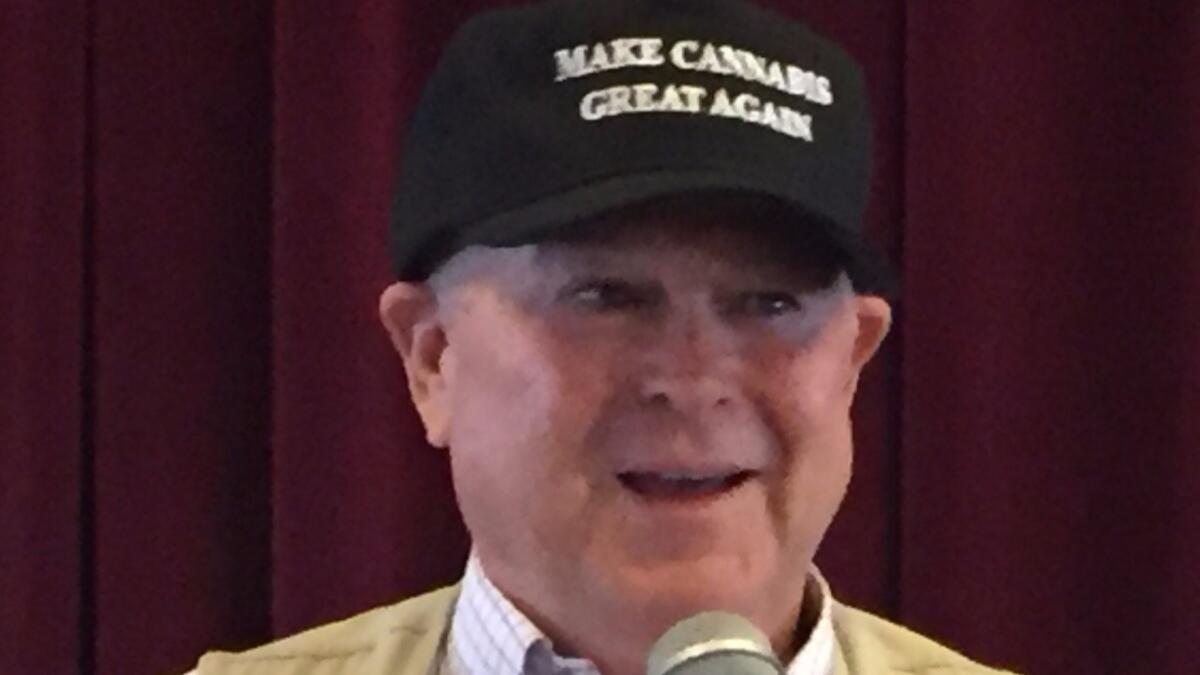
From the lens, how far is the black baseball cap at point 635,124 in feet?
3.04

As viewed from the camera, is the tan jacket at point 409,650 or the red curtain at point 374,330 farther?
the red curtain at point 374,330

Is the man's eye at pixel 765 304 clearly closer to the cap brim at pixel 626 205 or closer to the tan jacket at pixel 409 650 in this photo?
the cap brim at pixel 626 205

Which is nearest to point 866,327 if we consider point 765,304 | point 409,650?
point 765,304

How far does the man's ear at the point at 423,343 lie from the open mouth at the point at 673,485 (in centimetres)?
15

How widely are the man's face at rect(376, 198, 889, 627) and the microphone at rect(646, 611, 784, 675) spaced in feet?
0.67

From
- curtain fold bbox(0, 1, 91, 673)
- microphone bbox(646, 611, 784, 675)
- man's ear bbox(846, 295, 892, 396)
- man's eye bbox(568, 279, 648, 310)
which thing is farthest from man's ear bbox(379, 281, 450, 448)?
curtain fold bbox(0, 1, 91, 673)

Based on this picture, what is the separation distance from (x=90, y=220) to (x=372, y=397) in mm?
312

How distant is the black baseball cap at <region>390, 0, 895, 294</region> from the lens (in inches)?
36.5

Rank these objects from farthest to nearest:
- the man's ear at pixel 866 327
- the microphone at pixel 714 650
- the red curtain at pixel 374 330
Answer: the red curtain at pixel 374 330
the man's ear at pixel 866 327
the microphone at pixel 714 650

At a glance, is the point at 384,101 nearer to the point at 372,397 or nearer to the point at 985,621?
the point at 372,397

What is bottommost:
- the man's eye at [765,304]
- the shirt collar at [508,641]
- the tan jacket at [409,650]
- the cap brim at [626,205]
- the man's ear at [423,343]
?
the tan jacket at [409,650]

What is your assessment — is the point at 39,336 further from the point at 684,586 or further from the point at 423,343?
the point at 684,586

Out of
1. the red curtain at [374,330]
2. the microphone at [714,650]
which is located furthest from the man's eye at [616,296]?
the red curtain at [374,330]

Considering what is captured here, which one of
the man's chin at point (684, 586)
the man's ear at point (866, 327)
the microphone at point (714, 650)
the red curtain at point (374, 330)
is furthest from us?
the red curtain at point (374, 330)
